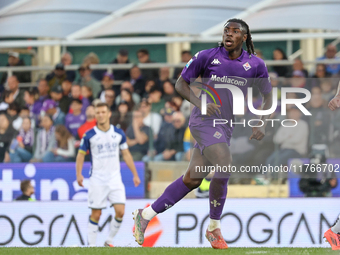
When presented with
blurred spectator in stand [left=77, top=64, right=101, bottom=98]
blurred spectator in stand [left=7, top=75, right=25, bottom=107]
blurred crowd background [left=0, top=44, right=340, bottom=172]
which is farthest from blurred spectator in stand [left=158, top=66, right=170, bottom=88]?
blurred spectator in stand [left=7, top=75, right=25, bottom=107]

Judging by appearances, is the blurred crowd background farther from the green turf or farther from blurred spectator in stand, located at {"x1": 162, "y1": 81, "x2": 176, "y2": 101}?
the green turf

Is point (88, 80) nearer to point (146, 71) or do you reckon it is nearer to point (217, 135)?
point (146, 71)

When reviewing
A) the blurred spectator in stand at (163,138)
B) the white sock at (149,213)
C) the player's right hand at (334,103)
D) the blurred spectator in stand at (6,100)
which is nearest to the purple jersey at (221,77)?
the player's right hand at (334,103)

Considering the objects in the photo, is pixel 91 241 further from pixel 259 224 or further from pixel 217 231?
pixel 217 231

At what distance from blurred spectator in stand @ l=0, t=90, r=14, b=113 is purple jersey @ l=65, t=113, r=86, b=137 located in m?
1.21

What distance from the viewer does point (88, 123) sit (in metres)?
11.2

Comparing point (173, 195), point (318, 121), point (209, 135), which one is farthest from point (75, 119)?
point (209, 135)

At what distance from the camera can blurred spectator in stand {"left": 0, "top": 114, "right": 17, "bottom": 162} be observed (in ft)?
36.4

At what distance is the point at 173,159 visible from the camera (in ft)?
34.7

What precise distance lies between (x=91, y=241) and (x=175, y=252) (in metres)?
3.66

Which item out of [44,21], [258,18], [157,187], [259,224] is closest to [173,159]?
[157,187]

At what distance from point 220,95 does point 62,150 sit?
5.37 metres

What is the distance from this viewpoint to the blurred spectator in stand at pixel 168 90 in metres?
11.2

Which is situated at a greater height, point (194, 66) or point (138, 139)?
point (194, 66)
